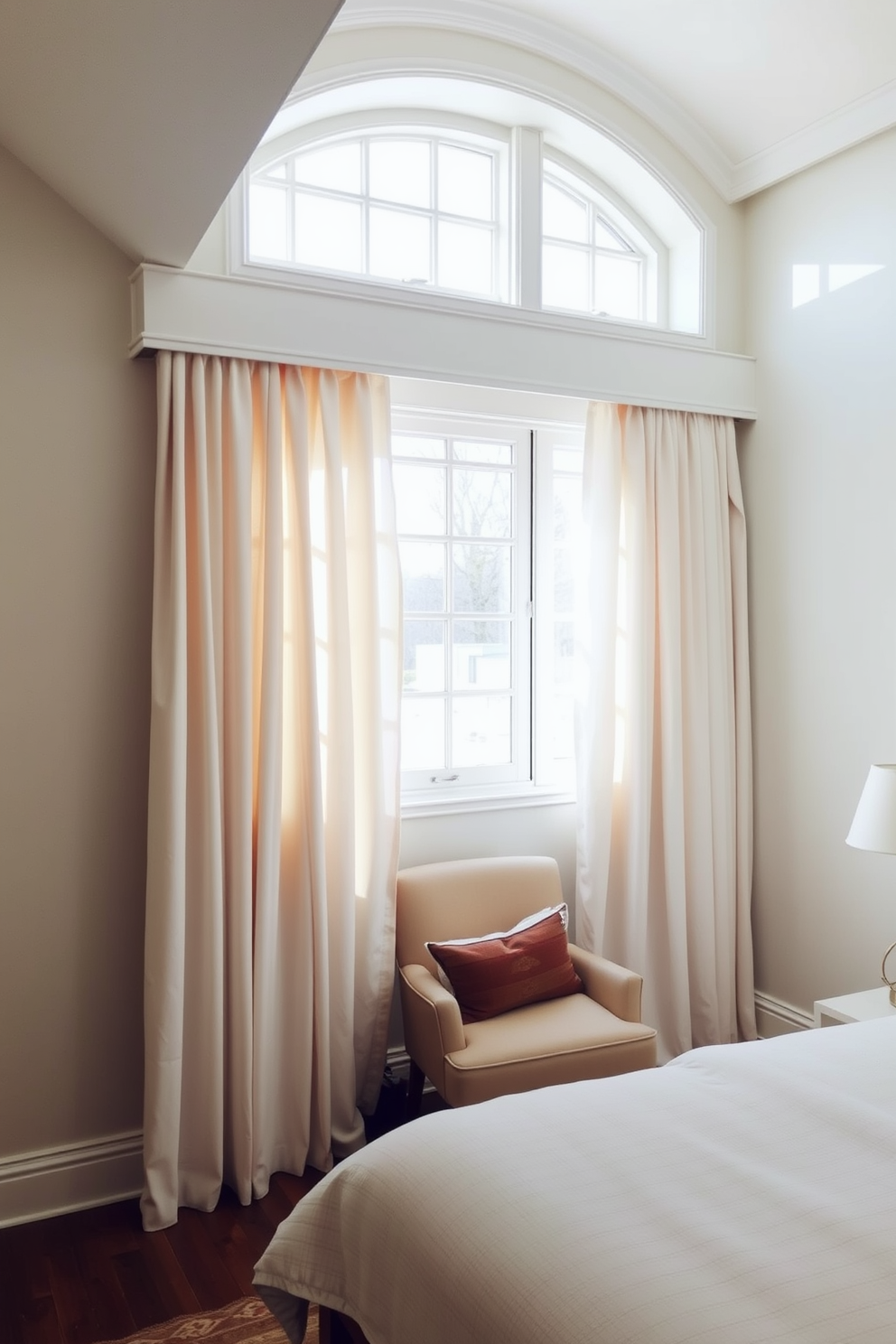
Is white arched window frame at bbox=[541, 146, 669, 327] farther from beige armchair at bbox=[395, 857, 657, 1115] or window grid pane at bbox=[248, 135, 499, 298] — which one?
beige armchair at bbox=[395, 857, 657, 1115]

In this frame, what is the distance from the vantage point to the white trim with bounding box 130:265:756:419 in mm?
2758

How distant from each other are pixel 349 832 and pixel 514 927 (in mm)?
598

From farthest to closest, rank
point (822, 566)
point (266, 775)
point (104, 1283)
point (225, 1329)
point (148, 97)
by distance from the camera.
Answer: point (822, 566)
point (266, 775)
point (104, 1283)
point (225, 1329)
point (148, 97)

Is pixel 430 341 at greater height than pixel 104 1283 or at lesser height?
greater

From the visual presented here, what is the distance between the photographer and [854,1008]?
287 cm

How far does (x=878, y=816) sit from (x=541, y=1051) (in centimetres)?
112

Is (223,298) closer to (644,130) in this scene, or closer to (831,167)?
(644,130)

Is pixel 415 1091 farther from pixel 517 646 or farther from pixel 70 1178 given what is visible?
pixel 517 646

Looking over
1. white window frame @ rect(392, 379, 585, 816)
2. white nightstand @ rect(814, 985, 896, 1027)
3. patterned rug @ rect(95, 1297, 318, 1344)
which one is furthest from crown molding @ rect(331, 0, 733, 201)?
patterned rug @ rect(95, 1297, 318, 1344)

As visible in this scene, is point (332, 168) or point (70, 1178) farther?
point (332, 168)

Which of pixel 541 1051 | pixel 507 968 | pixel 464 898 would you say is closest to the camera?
pixel 541 1051

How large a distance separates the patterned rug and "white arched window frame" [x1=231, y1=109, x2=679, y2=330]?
264cm

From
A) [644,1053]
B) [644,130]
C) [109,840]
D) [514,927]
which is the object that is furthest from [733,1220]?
[644,130]

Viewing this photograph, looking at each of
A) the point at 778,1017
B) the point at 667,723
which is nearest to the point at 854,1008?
the point at 778,1017
